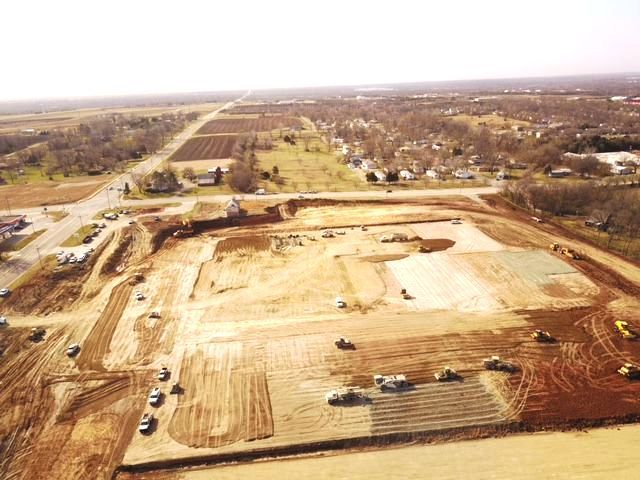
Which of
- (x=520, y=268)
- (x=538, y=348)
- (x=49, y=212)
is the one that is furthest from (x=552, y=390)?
(x=49, y=212)

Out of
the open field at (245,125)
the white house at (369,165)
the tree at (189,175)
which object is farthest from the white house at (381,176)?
the open field at (245,125)

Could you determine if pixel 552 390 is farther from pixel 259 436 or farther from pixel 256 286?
pixel 256 286

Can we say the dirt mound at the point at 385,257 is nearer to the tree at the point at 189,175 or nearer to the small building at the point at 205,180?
the small building at the point at 205,180

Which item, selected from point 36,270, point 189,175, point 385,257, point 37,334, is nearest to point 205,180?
point 189,175

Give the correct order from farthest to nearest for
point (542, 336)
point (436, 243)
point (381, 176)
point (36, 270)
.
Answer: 1. point (381, 176)
2. point (436, 243)
3. point (36, 270)
4. point (542, 336)

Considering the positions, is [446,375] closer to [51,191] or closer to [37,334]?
[37,334]
